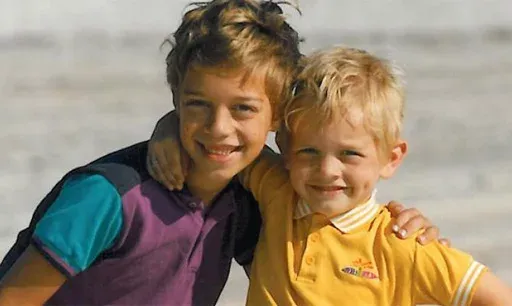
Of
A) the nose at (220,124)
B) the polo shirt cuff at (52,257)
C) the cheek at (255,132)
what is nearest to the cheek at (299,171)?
the cheek at (255,132)

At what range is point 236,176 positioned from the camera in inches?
102

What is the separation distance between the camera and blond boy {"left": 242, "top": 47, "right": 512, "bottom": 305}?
2398 mm

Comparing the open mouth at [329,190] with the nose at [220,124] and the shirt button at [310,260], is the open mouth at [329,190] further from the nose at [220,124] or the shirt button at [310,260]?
the nose at [220,124]

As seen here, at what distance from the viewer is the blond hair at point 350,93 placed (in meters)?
2.39

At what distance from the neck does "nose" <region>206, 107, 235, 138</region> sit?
136mm

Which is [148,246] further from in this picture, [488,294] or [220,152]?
[488,294]

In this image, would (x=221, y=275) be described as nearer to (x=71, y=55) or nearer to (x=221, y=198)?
(x=221, y=198)

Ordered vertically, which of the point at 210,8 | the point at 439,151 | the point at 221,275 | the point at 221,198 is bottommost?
the point at 439,151

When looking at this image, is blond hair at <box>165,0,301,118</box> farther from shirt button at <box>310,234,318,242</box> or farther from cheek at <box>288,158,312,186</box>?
shirt button at <box>310,234,318,242</box>

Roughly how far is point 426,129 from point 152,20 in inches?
110

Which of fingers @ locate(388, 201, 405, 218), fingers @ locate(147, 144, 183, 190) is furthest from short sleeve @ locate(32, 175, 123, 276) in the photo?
fingers @ locate(388, 201, 405, 218)

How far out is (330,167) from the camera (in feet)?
7.89

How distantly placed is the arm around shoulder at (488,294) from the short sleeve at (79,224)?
2.60 feet

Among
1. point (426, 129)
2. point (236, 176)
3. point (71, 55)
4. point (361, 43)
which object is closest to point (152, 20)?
point (71, 55)
